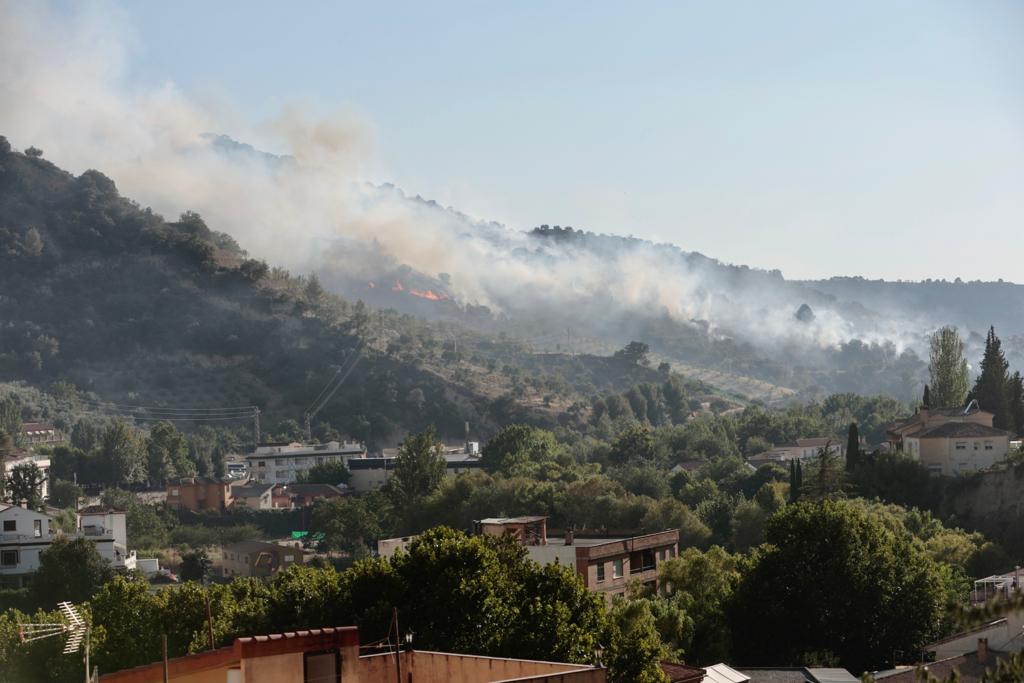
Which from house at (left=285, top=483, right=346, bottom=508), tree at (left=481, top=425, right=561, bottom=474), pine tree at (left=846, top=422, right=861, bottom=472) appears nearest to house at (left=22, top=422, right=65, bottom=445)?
house at (left=285, top=483, right=346, bottom=508)

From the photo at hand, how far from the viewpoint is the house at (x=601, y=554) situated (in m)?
65.2

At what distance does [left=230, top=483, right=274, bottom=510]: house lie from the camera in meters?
122

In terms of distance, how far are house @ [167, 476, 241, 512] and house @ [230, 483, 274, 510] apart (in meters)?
0.45

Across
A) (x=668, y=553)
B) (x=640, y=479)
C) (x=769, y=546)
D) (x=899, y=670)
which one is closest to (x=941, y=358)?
(x=640, y=479)

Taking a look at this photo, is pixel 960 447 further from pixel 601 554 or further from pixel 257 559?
pixel 257 559

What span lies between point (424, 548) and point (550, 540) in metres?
26.2

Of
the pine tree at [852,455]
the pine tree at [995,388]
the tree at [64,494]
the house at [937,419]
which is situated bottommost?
the tree at [64,494]

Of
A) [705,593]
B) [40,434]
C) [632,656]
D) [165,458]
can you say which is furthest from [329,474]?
[632,656]

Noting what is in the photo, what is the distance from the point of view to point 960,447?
8719cm

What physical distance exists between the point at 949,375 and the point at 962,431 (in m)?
21.3

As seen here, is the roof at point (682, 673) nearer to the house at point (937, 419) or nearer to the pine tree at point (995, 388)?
the house at point (937, 419)

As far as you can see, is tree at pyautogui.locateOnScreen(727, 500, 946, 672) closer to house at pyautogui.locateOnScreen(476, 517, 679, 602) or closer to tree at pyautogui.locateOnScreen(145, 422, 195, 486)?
house at pyautogui.locateOnScreen(476, 517, 679, 602)

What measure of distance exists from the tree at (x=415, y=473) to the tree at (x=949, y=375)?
29640 mm

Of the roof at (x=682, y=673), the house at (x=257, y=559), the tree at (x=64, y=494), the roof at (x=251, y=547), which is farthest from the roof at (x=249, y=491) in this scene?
the roof at (x=682, y=673)
